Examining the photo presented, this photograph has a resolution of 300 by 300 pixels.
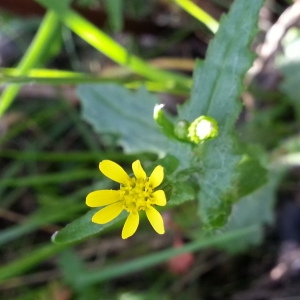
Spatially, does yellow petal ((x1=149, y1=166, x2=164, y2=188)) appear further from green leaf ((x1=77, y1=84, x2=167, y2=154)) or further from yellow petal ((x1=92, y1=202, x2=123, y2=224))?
green leaf ((x1=77, y1=84, x2=167, y2=154))

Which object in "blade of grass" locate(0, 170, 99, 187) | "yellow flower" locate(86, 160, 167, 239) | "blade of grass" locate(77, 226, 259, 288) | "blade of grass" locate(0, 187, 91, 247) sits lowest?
"yellow flower" locate(86, 160, 167, 239)

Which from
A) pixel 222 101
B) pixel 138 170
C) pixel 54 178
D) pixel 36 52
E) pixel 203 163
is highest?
pixel 36 52

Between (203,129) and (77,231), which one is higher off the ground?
(203,129)

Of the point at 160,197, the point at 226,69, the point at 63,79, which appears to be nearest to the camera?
the point at 160,197

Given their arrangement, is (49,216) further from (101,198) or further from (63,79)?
(101,198)

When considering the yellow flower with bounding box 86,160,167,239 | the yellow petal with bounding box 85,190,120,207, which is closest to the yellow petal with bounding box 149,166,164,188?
the yellow flower with bounding box 86,160,167,239

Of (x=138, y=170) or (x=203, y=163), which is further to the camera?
(x=203, y=163)

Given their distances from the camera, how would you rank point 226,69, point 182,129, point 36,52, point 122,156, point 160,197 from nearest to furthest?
point 160,197 → point 182,129 → point 226,69 → point 36,52 → point 122,156

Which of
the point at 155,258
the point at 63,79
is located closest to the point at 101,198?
the point at 63,79

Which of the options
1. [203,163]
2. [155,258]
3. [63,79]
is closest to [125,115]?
[63,79]
